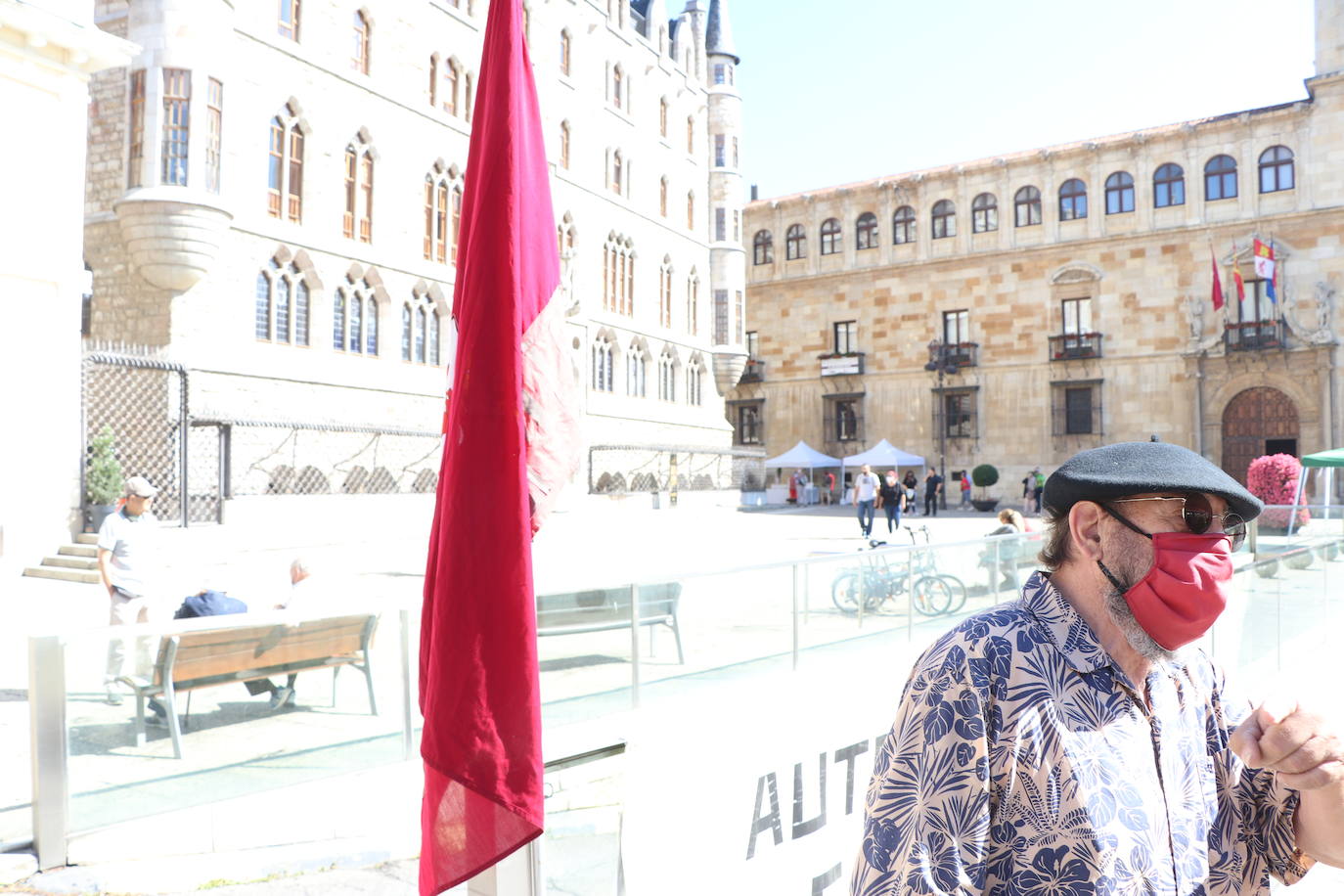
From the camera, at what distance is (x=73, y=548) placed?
13453 millimetres

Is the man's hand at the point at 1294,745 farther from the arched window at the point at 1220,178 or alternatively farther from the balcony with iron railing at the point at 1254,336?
the arched window at the point at 1220,178

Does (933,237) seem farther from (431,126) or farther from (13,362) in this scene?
(13,362)

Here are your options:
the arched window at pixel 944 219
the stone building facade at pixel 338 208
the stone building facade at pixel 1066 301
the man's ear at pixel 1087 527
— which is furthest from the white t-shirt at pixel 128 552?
the arched window at pixel 944 219

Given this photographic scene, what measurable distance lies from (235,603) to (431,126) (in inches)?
820

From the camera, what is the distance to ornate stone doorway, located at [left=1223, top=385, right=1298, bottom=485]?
3212 cm

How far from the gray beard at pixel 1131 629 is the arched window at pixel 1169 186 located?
37431 millimetres

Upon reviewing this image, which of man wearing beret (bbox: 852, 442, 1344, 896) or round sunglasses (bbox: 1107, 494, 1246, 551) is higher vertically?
round sunglasses (bbox: 1107, 494, 1246, 551)

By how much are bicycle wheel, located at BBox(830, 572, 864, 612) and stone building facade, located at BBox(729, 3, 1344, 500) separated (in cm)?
2852

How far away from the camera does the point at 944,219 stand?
126 feet

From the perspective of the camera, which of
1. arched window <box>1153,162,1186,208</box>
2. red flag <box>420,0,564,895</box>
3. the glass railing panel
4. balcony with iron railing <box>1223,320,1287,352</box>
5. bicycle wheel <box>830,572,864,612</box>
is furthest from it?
arched window <box>1153,162,1186,208</box>

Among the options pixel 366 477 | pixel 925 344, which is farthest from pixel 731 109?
pixel 366 477

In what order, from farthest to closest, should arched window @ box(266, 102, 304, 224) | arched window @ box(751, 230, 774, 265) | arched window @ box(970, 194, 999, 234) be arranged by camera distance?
arched window @ box(751, 230, 774, 265)
arched window @ box(970, 194, 999, 234)
arched window @ box(266, 102, 304, 224)

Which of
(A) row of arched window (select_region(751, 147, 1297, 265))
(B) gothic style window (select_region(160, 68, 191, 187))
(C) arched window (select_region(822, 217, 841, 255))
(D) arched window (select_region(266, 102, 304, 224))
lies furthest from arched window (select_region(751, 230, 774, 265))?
(B) gothic style window (select_region(160, 68, 191, 187))

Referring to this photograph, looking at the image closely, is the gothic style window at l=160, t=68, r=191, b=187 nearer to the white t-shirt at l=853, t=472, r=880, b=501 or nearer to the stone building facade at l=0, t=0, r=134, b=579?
the stone building facade at l=0, t=0, r=134, b=579
